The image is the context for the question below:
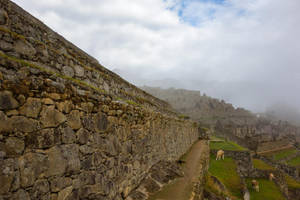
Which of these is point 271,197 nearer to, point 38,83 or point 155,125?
point 155,125

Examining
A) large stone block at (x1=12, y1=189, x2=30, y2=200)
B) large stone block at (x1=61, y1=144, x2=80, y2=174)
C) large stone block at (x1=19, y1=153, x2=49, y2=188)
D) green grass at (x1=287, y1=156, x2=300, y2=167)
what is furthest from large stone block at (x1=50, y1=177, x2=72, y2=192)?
green grass at (x1=287, y1=156, x2=300, y2=167)

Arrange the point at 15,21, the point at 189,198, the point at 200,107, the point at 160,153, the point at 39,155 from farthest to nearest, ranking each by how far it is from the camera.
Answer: the point at 200,107, the point at 160,153, the point at 189,198, the point at 15,21, the point at 39,155

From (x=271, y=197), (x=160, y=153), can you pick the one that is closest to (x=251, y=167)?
(x=271, y=197)

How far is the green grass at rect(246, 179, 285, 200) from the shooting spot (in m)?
16.5

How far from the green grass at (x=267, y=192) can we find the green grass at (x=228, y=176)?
1.84 meters

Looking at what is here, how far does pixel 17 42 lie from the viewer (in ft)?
8.93

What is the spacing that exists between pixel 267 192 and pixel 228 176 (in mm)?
4168

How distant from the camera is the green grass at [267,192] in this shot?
16.5 m

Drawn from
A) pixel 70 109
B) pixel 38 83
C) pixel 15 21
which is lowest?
pixel 70 109

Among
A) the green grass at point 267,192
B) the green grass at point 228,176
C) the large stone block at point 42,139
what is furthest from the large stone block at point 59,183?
the green grass at point 267,192

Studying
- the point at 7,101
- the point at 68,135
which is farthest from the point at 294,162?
the point at 7,101

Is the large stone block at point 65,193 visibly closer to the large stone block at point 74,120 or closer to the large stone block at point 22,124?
the large stone block at point 74,120

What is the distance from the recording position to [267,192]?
18.0 m

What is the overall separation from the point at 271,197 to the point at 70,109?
20538 mm
